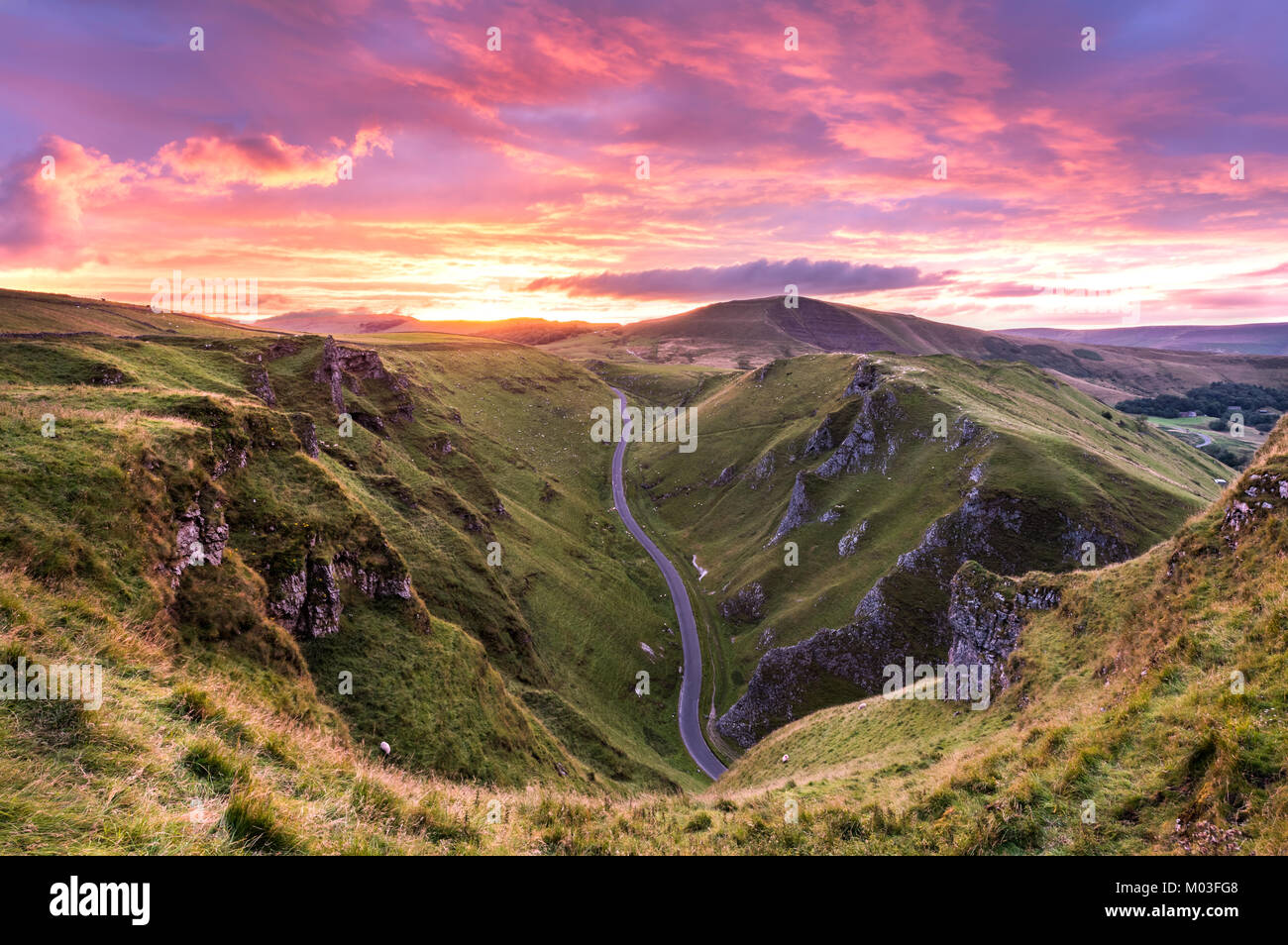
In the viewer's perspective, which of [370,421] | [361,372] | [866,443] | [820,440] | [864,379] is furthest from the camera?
[864,379]

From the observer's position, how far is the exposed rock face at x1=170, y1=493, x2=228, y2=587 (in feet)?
71.2

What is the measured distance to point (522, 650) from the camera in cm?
5481

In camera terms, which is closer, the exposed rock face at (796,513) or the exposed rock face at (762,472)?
the exposed rock face at (796,513)

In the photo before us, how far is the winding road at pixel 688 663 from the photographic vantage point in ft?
214

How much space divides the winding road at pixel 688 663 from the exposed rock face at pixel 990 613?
3750 cm

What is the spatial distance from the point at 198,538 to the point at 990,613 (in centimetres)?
4266

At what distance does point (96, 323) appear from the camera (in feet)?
402

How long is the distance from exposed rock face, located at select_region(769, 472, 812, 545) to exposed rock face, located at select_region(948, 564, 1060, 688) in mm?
55150

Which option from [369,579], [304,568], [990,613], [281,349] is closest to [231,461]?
[304,568]

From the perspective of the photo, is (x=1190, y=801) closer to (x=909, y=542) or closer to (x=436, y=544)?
(x=436, y=544)

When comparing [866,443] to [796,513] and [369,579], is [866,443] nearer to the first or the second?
[796,513]

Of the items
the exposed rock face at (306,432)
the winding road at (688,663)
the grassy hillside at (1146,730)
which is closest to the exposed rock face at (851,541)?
the winding road at (688,663)

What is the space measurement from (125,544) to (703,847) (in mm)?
21527

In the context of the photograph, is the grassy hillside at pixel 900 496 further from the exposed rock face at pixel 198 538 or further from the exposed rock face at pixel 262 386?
the exposed rock face at pixel 262 386
